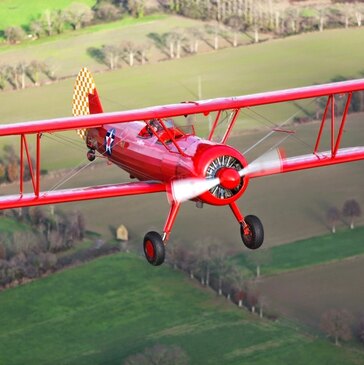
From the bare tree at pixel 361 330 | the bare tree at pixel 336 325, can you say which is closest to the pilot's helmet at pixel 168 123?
the bare tree at pixel 336 325

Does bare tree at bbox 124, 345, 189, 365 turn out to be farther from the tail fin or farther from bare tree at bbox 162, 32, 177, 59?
bare tree at bbox 162, 32, 177, 59

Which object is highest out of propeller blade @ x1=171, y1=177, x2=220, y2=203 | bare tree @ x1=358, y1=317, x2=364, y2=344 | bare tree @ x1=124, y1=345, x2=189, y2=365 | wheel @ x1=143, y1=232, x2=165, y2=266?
propeller blade @ x1=171, y1=177, x2=220, y2=203

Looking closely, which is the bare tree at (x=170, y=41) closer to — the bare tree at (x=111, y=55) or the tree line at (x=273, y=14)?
the bare tree at (x=111, y=55)

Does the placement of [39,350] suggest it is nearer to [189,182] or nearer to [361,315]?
[361,315]

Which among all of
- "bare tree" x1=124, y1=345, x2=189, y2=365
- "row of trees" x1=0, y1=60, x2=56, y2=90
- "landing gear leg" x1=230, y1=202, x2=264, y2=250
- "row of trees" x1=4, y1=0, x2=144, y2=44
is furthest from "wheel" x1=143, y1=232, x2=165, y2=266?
"row of trees" x1=4, y1=0, x2=144, y2=44

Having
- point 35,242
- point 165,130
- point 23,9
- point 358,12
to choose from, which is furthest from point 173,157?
point 358,12

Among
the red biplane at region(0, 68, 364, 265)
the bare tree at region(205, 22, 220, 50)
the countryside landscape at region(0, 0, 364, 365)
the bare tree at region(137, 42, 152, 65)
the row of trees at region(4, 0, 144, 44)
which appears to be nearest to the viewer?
the red biplane at region(0, 68, 364, 265)
